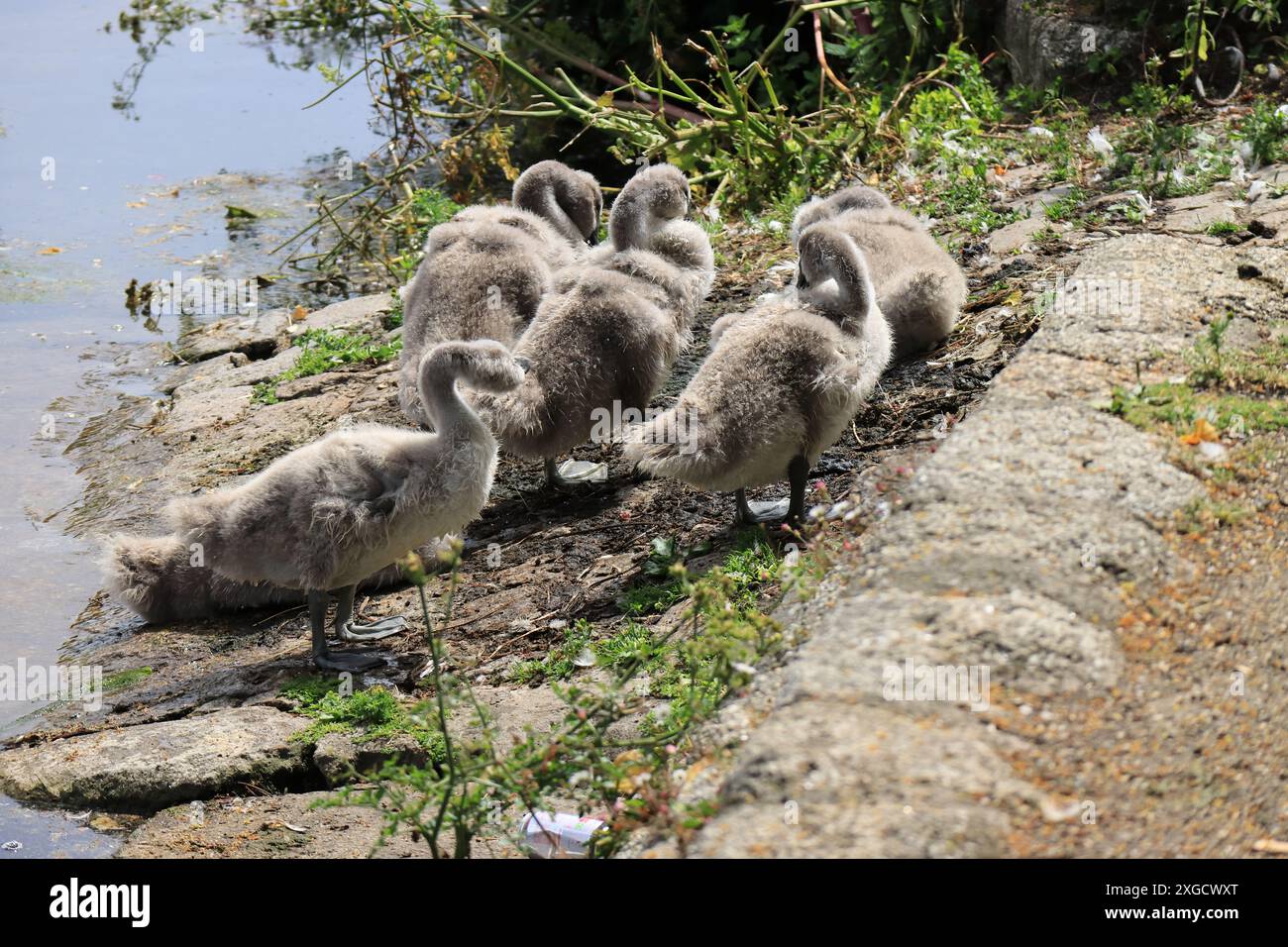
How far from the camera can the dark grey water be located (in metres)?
6.88

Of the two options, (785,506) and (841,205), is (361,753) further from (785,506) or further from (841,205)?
(841,205)

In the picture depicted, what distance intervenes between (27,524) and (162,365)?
94.0 inches

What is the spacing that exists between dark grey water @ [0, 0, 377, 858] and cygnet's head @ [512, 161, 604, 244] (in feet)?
9.84

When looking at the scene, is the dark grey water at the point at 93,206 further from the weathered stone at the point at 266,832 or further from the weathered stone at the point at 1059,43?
the weathered stone at the point at 1059,43

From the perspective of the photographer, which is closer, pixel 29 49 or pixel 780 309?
pixel 780 309

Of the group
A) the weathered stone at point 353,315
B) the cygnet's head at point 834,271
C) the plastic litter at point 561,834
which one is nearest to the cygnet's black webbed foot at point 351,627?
the plastic litter at point 561,834

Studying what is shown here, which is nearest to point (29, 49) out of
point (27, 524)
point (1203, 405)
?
point (27, 524)

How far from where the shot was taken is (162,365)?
31.0 feet

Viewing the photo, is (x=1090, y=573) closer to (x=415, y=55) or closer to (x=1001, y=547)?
(x=1001, y=547)

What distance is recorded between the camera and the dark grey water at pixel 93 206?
688 cm

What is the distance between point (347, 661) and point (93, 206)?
316 inches

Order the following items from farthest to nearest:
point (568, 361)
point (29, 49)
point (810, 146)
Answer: point (29, 49)
point (810, 146)
point (568, 361)
